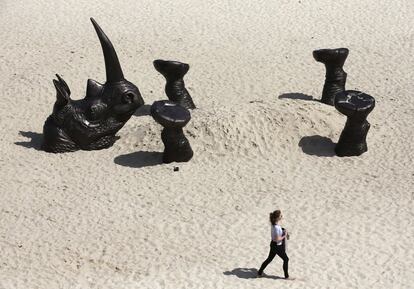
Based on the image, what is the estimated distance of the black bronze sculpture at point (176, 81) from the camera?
26.2 meters

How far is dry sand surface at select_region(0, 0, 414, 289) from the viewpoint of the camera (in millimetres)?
19172

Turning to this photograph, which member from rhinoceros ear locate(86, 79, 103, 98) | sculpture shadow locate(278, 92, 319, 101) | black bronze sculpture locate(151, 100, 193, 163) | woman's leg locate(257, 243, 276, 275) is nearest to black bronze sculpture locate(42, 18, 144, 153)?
rhinoceros ear locate(86, 79, 103, 98)

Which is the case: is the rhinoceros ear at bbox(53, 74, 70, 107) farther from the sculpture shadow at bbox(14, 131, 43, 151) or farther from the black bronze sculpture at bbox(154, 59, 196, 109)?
the black bronze sculpture at bbox(154, 59, 196, 109)

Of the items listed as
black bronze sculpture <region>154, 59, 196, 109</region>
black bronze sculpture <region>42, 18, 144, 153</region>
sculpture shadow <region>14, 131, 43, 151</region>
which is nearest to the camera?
black bronze sculpture <region>42, 18, 144, 153</region>

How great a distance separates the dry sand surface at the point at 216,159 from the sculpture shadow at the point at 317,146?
0.04 m

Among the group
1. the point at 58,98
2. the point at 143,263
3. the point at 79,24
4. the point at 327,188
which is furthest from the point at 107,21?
the point at 143,263

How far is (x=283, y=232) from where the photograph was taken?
1808cm

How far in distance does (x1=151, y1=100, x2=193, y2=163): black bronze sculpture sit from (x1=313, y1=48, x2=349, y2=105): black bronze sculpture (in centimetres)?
496

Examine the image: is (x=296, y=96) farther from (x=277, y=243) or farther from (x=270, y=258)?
(x=277, y=243)

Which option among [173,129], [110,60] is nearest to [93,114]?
[110,60]

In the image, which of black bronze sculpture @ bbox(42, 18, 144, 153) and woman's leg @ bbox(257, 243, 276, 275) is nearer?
woman's leg @ bbox(257, 243, 276, 275)

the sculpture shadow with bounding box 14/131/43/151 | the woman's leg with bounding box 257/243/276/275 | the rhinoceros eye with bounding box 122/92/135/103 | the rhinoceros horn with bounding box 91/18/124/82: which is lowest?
the sculpture shadow with bounding box 14/131/43/151

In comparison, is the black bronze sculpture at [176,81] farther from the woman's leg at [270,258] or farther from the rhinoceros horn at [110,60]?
the woman's leg at [270,258]

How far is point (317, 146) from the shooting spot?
2419 centimetres
